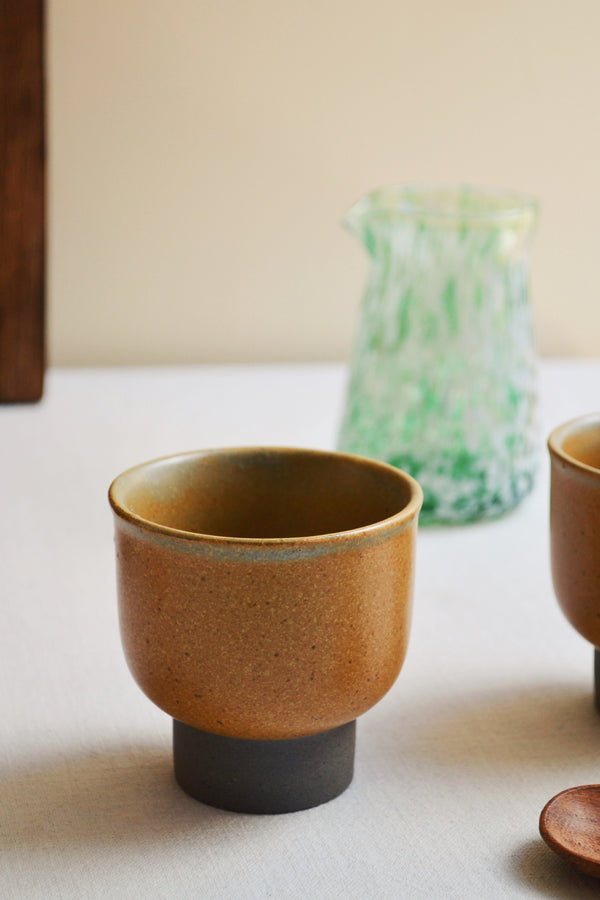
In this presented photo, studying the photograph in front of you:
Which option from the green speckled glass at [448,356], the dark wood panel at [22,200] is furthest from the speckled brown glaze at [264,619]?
the dark wood panel at [22,200]

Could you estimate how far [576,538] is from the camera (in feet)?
1.21

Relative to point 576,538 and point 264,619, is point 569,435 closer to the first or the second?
point 576,538

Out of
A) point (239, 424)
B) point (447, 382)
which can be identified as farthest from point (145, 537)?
point (239, 424)

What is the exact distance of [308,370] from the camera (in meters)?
0.96

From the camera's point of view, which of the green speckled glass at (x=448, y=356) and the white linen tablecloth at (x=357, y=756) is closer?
the white linen tablecloth at (x=357, y=756)

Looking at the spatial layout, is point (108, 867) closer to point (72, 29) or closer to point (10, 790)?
point (10, 790)

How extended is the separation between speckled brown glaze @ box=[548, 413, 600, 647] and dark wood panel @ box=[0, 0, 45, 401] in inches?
19.2

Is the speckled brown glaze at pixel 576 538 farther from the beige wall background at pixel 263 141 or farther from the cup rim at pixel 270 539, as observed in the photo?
the beige wall background at pixel 263 141

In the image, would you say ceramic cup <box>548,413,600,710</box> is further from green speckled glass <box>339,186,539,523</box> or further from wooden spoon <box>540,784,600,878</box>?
green speckled glass <box>339,186,539,523</box>

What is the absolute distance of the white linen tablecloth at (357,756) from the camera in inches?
12.3

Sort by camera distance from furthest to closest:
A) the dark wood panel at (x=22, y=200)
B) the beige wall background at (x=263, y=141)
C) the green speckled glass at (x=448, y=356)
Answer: the beige wall background at (x=263, y=141), the dark wood panel at (x=22, y=200), the green speckled glass at (x=448, y=356)

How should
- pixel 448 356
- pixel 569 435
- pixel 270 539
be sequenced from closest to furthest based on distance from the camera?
pixel 270 539, pixel 569 435, pixel 448 356

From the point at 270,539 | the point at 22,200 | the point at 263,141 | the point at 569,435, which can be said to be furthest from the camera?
the point at 263,141

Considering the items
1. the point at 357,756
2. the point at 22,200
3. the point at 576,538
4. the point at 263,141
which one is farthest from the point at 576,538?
the point at 263,141
